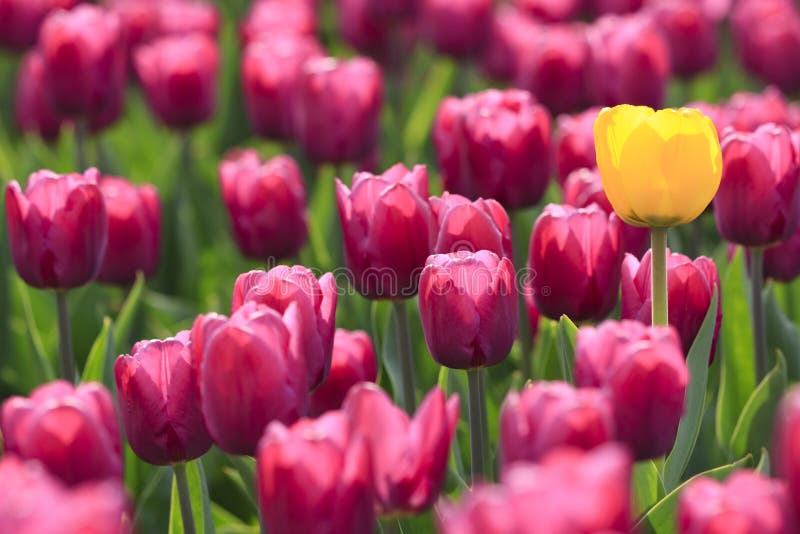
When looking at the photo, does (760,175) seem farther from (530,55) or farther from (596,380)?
(530,55)

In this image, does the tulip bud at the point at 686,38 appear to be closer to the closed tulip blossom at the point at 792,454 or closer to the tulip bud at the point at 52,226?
the tulip bud at the point at 52,226

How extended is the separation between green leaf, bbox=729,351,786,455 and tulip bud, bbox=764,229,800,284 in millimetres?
236

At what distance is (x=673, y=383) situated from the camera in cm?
142

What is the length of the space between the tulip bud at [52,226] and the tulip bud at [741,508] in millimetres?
1197

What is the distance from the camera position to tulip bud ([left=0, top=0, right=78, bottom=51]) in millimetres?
3930

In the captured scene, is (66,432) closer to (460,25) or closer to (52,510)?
(52,510)

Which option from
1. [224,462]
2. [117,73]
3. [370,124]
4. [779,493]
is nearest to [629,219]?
[779,493]

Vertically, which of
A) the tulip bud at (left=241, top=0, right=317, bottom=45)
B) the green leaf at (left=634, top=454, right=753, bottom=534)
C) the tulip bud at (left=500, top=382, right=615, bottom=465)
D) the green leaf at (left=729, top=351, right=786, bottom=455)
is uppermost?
the tulip bud at (left=241, top=0, right=317, bottom=45)

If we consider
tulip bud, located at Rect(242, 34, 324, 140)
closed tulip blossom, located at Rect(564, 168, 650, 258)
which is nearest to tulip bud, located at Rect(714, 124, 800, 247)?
closed tulip blossom, located at Rect(564, 168, 650, 258)

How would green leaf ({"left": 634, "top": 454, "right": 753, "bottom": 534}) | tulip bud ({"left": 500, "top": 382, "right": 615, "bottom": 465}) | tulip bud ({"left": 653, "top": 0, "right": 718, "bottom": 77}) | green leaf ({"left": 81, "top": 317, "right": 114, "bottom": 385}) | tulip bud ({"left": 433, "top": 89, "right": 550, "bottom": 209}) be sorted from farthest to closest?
tulip bud ({"left": 653, "top": 0, "right": 718, "bottom": 77})
tulip bud ({"left": 433, "top": 89, "right": 550, "bottom": 209})
green leaf ({"left": 81, "top": 317, "right": 114, "bottom": 385})
green leaf ({"left": 634, "top": 454, "right": 753, "bottom": 534})
tulip bud ({"left": 500, "top": 382, "right": 615, "bottom": 465})

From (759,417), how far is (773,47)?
1.98 m

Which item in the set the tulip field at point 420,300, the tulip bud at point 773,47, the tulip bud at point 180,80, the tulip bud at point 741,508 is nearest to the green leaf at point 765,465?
the tulip field at point 420,300

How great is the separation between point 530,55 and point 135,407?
1875 millimetres

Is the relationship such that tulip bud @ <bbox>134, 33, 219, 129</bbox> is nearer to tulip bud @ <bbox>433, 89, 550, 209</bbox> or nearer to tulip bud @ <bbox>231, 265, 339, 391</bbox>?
tulip bud @ <bbox>433, 89, 550, 209</bbox>
